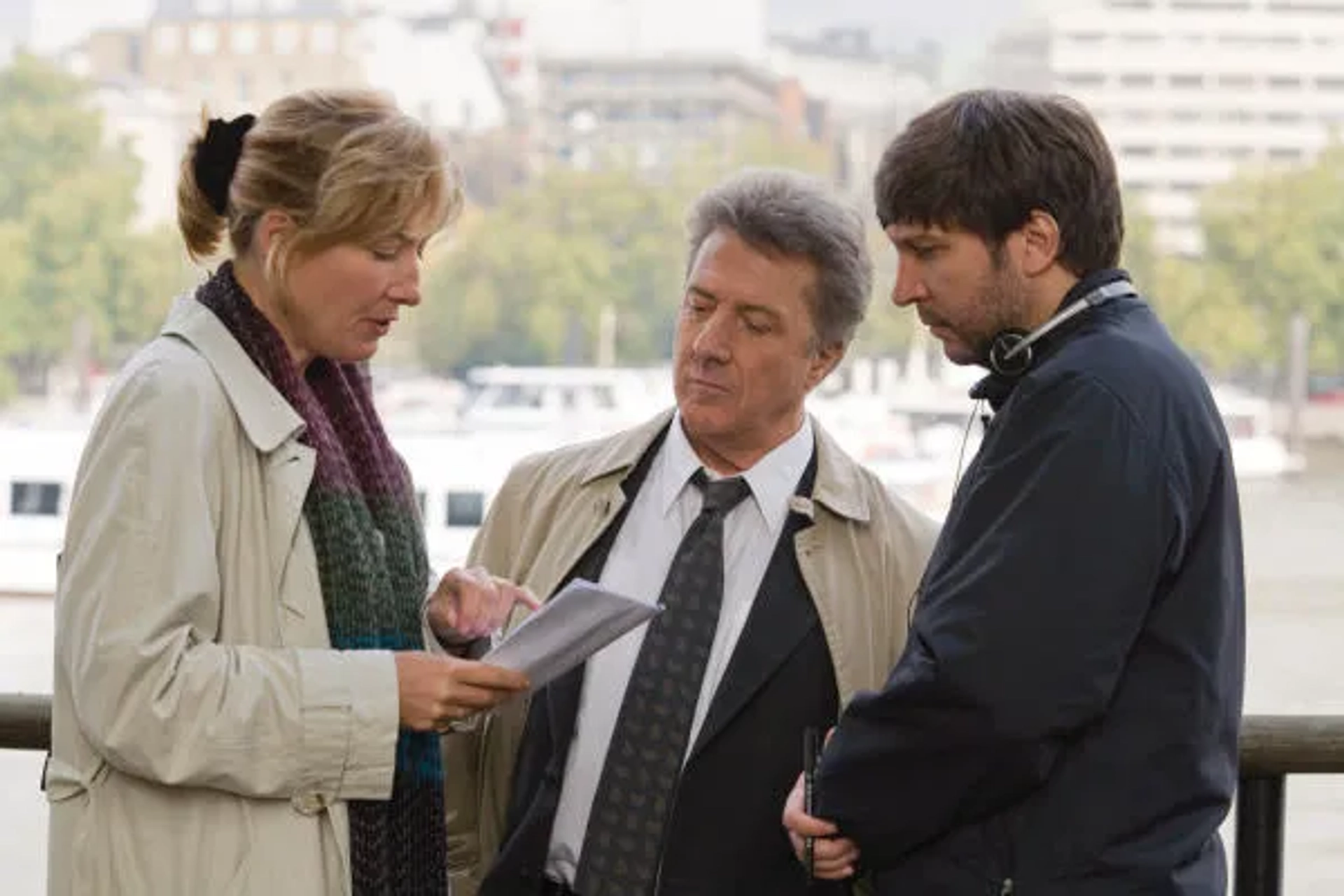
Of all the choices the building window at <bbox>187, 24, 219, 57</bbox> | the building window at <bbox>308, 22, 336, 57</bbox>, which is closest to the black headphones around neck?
the building window at <bbox>187, 24, 219, 57</bbox>

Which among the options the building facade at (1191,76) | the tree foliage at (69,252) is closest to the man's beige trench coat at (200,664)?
the tree foliage at (69,252)

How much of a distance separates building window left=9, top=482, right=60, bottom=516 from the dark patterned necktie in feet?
68.1

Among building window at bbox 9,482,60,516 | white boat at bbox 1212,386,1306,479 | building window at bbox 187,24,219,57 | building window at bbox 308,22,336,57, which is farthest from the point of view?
building window at bbox 308,22,336,57

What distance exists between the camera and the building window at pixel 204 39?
2994cm

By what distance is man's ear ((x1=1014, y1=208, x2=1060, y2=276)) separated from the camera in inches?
65.2

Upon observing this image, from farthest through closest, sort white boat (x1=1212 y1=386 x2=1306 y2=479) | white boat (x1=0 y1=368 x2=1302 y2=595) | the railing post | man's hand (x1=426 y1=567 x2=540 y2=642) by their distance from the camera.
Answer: white boat (x1=1212 y1=386 x2=1306 y2=479) → white boat (x1=0 y1=368 x2=1302 y2=595) → the railing post → man's hand (x1=426 y1=567 x2=540 y2=642)

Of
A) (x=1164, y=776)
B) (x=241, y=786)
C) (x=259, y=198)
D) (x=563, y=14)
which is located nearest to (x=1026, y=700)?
(x=1164, y=776)

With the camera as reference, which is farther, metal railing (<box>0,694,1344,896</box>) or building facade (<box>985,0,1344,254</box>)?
building facade (<box>985,0,1344,254</box>)

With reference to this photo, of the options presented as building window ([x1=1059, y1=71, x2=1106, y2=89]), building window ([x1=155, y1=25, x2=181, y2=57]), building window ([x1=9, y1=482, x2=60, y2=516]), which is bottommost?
building window ([x1=9, y1=482, x2=60, y2=516])

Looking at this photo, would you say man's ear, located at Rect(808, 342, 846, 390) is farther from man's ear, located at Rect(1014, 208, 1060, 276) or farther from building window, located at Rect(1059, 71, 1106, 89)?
building window, located at Rect(1059, 71, 1106, 89)

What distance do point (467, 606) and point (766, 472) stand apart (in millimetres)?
321

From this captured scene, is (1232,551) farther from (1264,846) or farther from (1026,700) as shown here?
(1264,846)

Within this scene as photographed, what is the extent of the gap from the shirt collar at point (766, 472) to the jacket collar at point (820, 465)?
16 mm

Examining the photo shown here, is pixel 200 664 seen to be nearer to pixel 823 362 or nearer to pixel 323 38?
pixel 823 362
